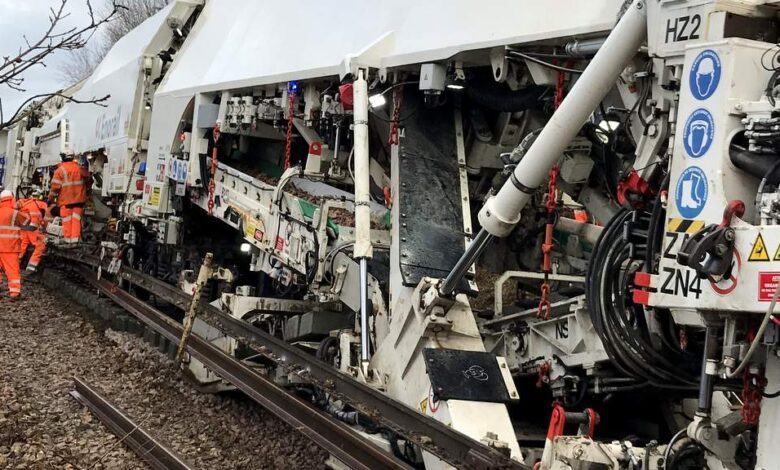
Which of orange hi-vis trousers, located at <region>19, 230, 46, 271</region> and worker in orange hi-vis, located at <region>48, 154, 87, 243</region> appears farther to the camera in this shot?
orange hi-vis trousers, located at <region>19, 230, 46, 271</region>

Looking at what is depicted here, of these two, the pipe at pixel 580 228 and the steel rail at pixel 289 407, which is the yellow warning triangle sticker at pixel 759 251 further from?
the pipe at pixel 580 228

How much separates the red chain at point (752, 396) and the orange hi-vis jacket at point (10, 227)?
30.0 feet

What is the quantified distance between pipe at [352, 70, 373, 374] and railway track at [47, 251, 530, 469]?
0.35m

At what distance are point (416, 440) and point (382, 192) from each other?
81.9 inches

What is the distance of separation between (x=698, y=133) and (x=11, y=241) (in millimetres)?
9085

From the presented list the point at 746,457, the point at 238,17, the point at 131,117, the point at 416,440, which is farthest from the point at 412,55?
the point at 131,117

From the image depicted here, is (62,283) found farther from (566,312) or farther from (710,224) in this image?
(710,224)

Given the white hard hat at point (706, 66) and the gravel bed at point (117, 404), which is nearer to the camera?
the white hard hat at point (706, 66)

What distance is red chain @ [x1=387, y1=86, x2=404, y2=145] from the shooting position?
17.0 feet

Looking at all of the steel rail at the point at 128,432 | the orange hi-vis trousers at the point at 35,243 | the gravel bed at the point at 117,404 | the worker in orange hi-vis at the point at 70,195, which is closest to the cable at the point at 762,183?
the gravel bed at the point at 117,404

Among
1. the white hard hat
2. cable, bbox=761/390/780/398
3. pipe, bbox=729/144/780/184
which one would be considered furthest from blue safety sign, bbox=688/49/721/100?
cable, bbox=761/390/780/398

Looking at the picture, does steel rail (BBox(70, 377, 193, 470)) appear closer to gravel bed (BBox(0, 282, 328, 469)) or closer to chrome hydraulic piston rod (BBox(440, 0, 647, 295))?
gravel bed (BBox(0, 282, 328, 469))

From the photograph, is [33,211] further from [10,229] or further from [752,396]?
[752,396]

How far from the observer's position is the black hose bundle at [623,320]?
12.7 feet
